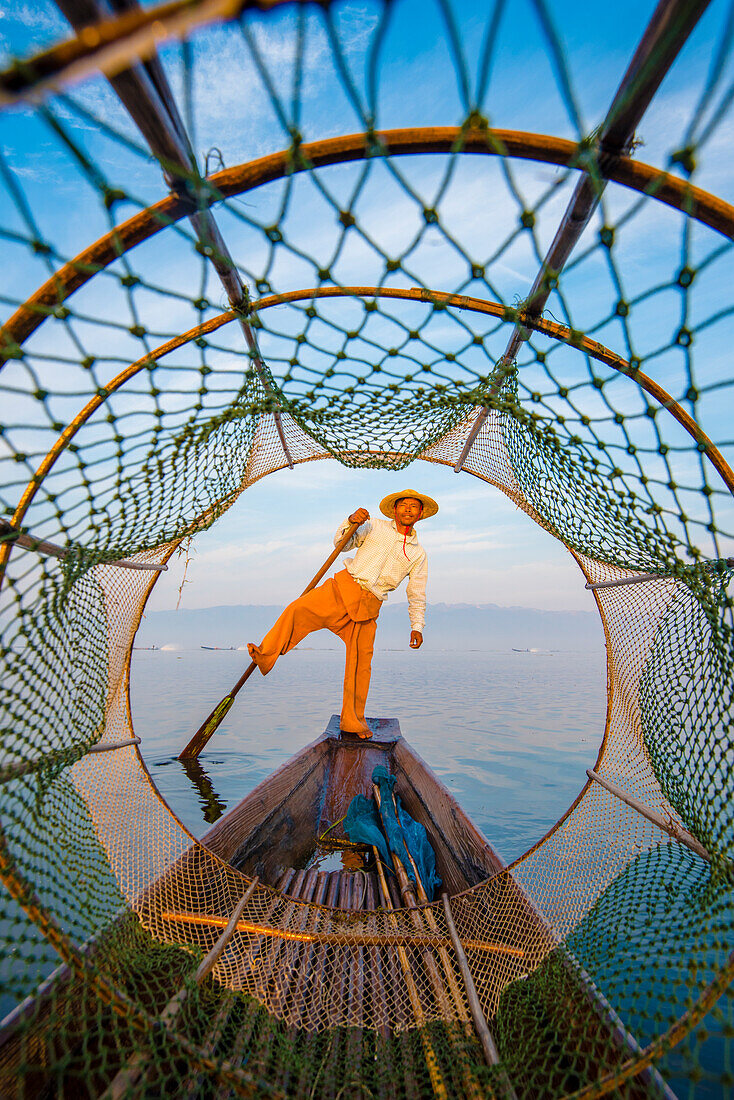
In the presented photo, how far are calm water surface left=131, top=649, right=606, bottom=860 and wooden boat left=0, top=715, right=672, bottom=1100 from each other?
243 cm

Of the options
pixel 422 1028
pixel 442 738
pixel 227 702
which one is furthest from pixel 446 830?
pixel 442 738

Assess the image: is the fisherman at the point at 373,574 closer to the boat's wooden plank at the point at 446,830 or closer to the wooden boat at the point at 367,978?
the boat's wooden plank at the point at 446,830

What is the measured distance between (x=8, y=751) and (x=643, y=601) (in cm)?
298

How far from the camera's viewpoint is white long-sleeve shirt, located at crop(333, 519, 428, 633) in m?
4.42

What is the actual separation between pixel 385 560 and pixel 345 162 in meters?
3.32

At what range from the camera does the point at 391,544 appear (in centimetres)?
443

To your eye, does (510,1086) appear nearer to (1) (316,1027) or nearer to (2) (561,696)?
(1) (316,1027)

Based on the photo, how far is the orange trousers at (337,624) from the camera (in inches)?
162

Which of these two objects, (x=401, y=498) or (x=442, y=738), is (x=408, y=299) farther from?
(x=442, y=738)

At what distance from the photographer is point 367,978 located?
2.22 m

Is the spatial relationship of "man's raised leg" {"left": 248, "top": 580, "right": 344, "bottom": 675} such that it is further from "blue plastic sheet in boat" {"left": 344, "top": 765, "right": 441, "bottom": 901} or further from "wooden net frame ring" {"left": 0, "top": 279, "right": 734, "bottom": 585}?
"wooden net frame ring" {"left": 0, "top": 279, "right": 734, "bottom": 585}

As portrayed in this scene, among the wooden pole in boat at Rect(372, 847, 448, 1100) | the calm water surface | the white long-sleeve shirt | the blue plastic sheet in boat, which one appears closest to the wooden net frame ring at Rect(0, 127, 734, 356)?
the wooden pole in boat at Rect(372, 847, 448, 1100)

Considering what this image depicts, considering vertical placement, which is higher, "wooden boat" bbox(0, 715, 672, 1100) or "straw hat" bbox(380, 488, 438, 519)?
"straw hat" bbox(380, 488, 438, 519)

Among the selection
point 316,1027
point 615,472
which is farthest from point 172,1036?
point 615,472
